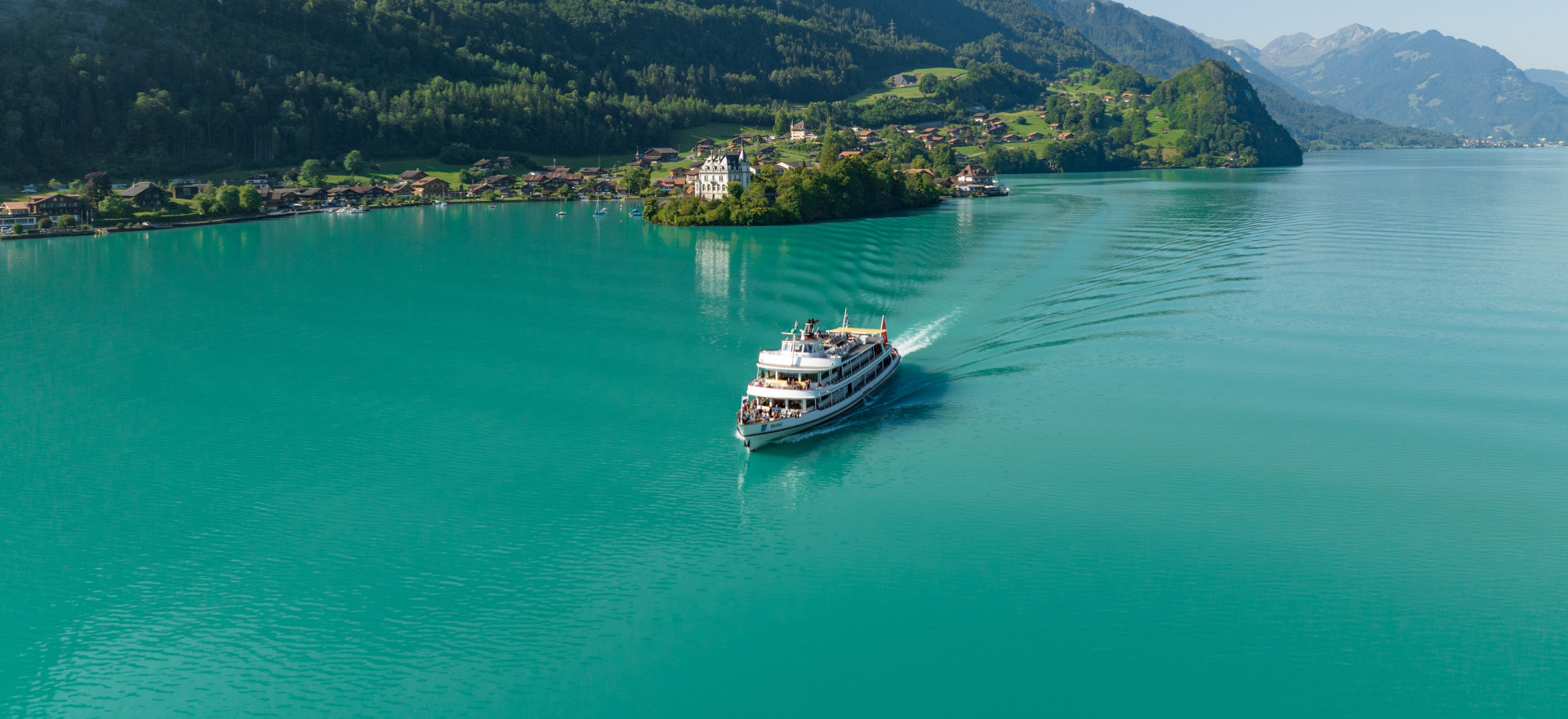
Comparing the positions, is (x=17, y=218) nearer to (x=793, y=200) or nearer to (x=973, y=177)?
(x=793, y=200)

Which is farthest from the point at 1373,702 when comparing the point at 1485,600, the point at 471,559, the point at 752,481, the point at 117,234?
the point at 117,234

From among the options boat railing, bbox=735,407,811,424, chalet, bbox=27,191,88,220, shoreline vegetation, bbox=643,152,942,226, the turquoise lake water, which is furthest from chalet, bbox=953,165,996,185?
boat railing, bbox=735,407,811,424

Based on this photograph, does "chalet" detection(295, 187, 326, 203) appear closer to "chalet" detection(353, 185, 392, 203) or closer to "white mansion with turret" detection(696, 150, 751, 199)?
"chalet" detection(353, 185, 392, 203)

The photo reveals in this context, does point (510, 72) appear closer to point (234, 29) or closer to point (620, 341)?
point (234, 29)

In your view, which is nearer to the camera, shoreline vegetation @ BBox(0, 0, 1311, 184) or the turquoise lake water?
the turquoise lake water

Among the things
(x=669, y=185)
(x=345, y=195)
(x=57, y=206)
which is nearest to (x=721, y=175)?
(x=669, y=185)
